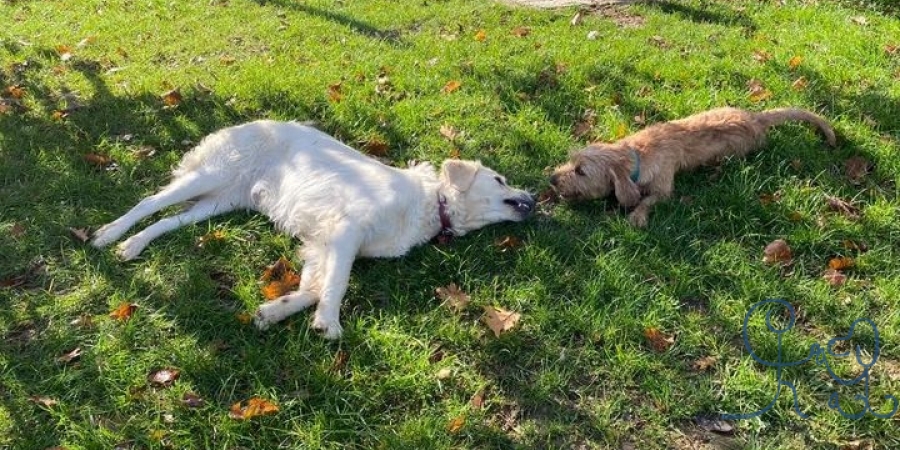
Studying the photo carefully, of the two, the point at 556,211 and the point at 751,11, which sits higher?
the point at 751,11

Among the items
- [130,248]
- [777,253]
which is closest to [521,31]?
[777,253]

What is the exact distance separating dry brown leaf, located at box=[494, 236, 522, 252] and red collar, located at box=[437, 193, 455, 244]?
1.00ft

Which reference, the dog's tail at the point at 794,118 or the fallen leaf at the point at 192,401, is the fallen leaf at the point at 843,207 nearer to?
the dog's tail at the point at 794,118

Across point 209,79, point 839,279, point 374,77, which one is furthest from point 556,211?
point 209,79

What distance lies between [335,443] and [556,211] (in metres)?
2.29

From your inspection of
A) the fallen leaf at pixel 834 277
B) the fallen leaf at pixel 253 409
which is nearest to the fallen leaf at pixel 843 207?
the fallen leaf at pixel 834 277

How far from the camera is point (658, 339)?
3.55m

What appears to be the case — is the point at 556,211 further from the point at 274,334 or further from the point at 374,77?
the point at 374,77

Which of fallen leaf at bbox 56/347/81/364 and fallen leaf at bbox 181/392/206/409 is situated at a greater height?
fallen leaf at bbox 181/392/206/409

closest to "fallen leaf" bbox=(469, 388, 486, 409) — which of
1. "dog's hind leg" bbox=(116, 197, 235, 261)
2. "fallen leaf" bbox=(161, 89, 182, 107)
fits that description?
"dog's hind leg" bbox=(116, 197, 235, 261)

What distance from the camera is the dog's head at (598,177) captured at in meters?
4.53

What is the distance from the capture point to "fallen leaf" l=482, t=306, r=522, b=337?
144 inches

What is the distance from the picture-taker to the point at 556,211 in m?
4.68

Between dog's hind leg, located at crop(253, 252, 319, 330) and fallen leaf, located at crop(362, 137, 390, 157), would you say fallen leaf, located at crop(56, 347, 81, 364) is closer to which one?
dog's hind leg, located at crop(253, 252, 319, 330)
